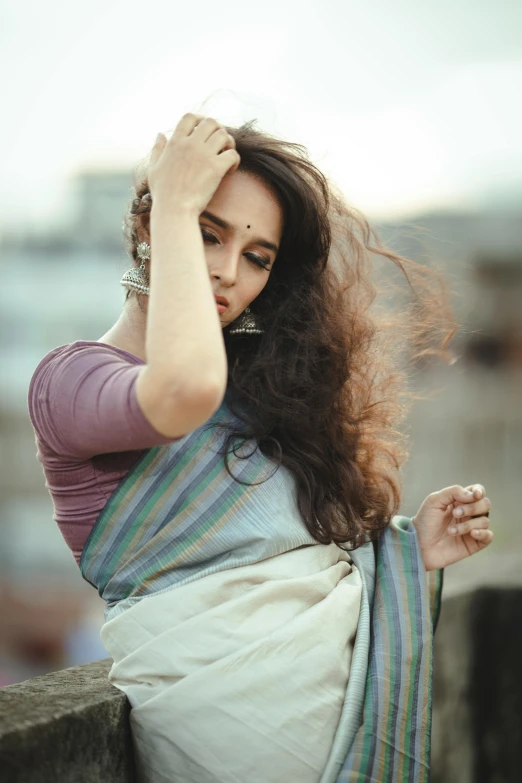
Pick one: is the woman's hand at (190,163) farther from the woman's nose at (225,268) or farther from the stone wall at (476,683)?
the stone wall at (476,683)

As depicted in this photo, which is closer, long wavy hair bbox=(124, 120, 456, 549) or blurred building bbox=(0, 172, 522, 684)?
long wavy hair bbox=(124, 120, 456, 549)

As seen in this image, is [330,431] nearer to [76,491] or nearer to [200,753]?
[76,491]

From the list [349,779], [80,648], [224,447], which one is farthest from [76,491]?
[80,648]

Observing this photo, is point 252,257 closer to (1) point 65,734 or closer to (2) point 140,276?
(2) point 140,276

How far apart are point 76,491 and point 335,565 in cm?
59

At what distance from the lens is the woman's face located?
79.4 inches

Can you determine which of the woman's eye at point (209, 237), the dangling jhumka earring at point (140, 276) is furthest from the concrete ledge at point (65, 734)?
the woman's eye at point (209, 237)

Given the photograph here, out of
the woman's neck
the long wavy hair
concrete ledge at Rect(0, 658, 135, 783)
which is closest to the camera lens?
concrete ledge at Rect(0, 658, 135, 783)

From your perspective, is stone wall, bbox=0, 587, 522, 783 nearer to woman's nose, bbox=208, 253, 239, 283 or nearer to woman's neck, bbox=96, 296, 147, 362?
woman's neck, bbox=96, 296, 147, 362

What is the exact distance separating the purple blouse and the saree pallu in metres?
0.04

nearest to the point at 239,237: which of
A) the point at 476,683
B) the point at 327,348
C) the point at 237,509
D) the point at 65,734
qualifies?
the point at 327,348

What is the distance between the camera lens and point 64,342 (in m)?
34.6

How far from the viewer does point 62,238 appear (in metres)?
40.2

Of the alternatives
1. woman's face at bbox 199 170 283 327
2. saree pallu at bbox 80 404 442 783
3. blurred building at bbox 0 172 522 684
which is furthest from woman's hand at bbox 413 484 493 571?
blurred building at bbox 0 172 522 684
